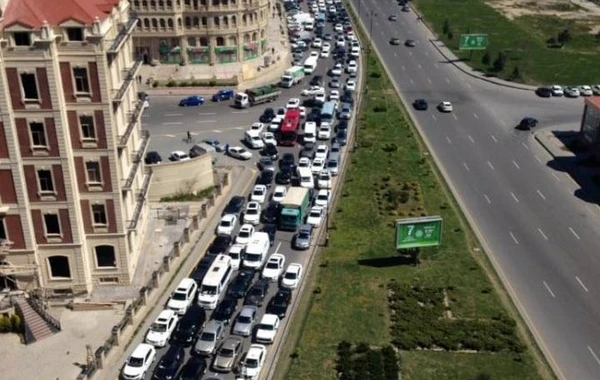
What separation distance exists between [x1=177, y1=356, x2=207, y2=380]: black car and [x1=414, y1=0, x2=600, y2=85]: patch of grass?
101590mm

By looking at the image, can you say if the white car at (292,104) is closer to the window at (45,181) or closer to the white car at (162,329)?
the window at (45,181)

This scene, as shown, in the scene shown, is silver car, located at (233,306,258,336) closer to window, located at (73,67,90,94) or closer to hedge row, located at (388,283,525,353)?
hedge row, located at (388,283,525,353)

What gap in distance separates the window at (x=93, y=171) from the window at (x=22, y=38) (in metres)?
11.6

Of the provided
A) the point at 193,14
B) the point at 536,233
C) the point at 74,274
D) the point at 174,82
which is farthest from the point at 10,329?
the point at 193,14

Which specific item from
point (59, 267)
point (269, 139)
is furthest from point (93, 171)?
point (269, 139)

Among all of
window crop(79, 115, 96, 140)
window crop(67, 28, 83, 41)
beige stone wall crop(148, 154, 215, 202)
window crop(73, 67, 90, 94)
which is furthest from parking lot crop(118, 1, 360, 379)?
window crop(67, 28, 83, 41)

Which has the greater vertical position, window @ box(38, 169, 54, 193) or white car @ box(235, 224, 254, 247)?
window @ box(38, 169, 54, 193)

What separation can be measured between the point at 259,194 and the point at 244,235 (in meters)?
10.5

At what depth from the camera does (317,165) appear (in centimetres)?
9494

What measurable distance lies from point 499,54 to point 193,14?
63.3m

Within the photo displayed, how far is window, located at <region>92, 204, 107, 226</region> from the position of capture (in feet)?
215

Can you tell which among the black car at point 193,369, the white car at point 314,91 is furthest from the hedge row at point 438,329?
the white car at point 314,91

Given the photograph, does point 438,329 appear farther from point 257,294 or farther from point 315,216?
point 315,216

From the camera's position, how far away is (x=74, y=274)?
66.4 m
